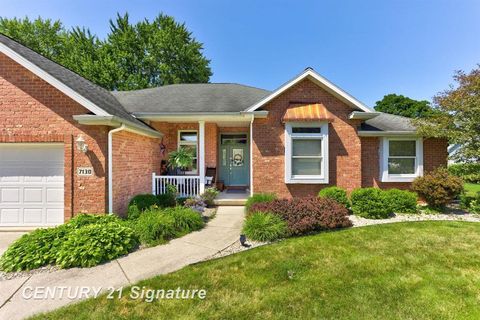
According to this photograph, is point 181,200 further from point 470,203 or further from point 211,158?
point 470,203

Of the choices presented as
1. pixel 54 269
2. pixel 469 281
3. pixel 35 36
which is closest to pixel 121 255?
pixel 54 269

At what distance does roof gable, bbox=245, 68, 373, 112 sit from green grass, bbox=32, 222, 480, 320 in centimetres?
515

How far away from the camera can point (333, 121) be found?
8.71 metres

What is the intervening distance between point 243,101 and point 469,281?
30.0ft

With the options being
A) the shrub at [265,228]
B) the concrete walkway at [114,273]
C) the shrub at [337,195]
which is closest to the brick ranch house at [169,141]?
the shrub at [337,195]

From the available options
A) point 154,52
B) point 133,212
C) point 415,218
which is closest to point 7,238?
point 133,212

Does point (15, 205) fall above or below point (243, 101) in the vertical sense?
below

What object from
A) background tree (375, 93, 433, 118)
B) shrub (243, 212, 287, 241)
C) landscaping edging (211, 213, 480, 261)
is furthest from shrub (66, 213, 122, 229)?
background tree (375, 93, 433, 118)

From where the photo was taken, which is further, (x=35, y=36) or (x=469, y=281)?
(x=35, y=36)

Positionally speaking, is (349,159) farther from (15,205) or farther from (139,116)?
(15,205)

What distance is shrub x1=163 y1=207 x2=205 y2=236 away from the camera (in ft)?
20.2

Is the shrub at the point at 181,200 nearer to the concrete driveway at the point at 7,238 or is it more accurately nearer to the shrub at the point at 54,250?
the shrub at the point at 54,250

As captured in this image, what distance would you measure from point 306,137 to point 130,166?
6.64 metres

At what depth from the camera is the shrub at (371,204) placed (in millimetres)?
7520
